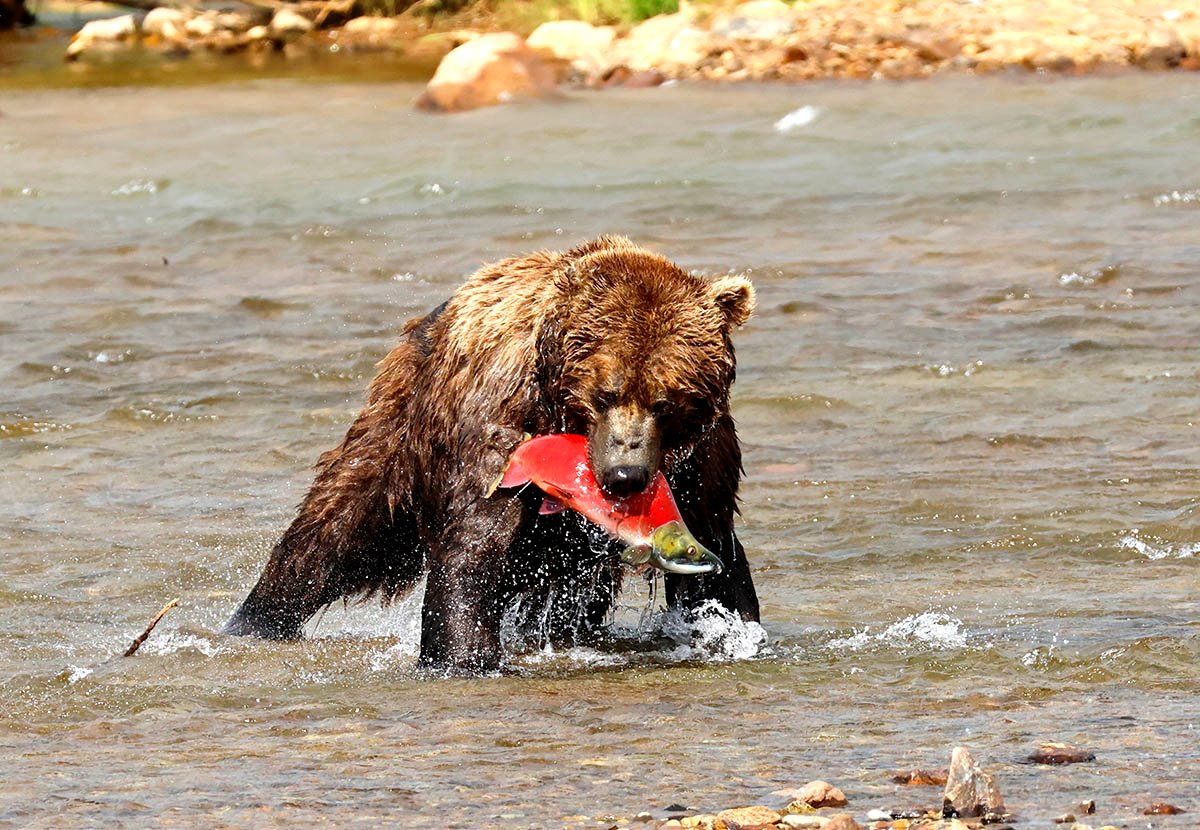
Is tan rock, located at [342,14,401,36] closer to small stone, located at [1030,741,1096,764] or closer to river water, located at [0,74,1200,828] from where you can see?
river water, located at [0,74,1200,828]

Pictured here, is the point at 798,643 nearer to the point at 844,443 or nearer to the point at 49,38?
the point at 844,443

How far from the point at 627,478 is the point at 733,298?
0.74m

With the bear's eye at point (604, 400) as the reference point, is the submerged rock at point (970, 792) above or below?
below

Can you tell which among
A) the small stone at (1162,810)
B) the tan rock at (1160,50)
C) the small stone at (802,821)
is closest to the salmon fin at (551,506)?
the small stone at (802,821)

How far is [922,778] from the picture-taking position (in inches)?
162

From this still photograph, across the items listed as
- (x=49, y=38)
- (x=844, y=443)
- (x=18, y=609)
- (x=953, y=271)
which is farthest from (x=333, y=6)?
(x=18, y=609)

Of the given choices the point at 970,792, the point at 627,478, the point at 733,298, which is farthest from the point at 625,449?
the point at 970,792

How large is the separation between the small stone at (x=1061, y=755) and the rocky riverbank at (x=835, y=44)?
1676cm

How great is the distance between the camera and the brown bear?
5.18 m

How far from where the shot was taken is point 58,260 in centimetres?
1405

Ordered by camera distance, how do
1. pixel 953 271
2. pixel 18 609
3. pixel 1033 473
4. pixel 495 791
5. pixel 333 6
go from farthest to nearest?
pixel 333 6 < pixel 953 271 < pixel 1033 473 < pixel 18 609 < pixel 495 791

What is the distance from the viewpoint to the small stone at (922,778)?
13.4 ft

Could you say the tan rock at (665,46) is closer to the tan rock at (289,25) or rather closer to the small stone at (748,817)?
the tan rock at (289,25)

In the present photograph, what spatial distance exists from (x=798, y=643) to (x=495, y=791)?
1979 mm
